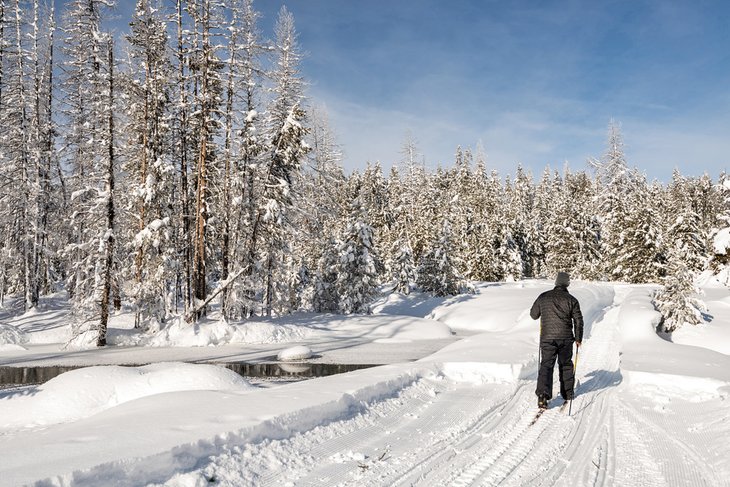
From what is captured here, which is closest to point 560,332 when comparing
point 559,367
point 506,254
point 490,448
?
point 559,367

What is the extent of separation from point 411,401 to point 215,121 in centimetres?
1753

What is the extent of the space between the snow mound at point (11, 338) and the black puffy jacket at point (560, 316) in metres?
19.5

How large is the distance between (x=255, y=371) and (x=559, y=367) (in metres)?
9.46

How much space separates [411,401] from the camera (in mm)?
6820

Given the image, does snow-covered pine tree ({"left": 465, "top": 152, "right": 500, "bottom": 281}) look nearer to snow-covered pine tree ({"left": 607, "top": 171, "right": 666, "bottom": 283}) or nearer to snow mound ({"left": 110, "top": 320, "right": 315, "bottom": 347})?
snow-covered pine tree ({"left": 607, "top": 171, "right": 666, "bottom": 283})

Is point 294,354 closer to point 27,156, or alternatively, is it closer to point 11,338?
point 11,338

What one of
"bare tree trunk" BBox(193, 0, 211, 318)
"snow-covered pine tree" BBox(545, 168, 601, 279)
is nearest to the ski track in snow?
"bare tree trunk" BBox(193, 0, 211, 318)

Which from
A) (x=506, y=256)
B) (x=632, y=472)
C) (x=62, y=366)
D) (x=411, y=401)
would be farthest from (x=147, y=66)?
(x=506, y=256)

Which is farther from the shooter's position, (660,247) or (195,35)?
(660,247)

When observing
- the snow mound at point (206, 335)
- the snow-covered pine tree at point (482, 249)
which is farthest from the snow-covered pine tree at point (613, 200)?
the snow mound at point (206, 335)

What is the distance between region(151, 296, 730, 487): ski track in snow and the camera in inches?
160

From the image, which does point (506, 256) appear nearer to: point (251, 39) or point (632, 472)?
point (251, 39)

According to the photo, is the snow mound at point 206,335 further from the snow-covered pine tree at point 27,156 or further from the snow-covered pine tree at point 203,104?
the snow-covered pine tree at point 27,156

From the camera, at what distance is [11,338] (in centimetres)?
1864
